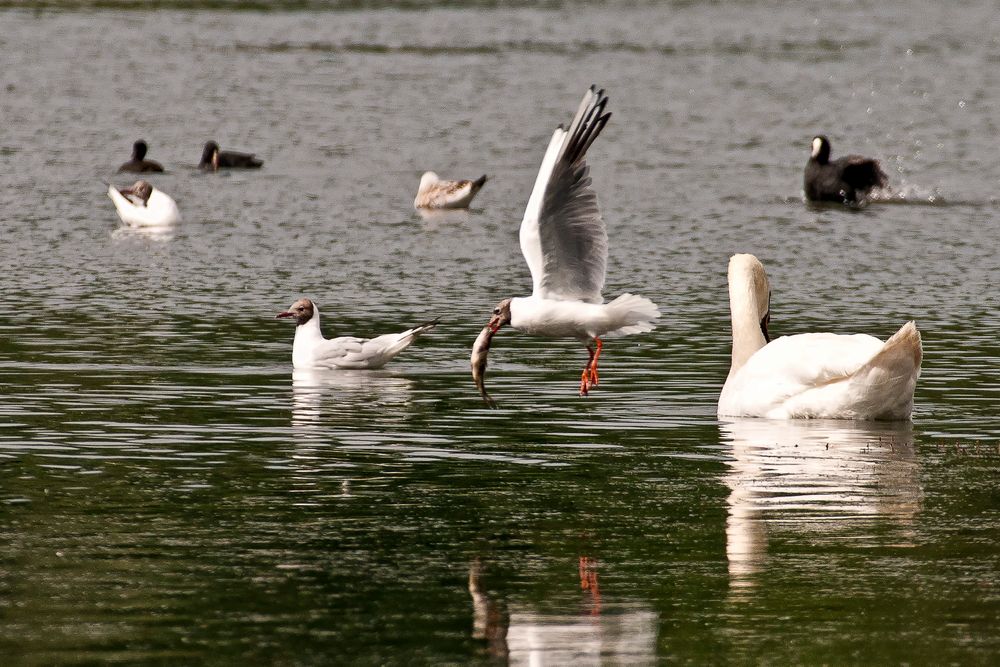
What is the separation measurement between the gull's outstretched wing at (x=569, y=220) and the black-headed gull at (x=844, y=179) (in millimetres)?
17376

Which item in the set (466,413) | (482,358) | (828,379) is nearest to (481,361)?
(482,358)

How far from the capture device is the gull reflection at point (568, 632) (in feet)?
28.6

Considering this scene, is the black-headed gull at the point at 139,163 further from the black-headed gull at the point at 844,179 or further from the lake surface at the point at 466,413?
the black-headed gull at the point at 844,179

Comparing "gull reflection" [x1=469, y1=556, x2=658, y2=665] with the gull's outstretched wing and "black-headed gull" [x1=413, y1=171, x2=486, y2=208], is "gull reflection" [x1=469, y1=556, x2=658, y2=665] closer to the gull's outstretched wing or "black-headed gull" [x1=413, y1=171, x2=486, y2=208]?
the gull's outstretched wing

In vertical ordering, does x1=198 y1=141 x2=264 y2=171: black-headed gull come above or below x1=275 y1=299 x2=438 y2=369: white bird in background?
above

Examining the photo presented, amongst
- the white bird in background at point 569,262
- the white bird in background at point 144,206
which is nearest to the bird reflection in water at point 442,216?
the white bird in background at point 144,206

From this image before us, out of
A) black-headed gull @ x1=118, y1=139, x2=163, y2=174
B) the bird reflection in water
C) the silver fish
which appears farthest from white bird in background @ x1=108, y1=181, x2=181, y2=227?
the silver fish

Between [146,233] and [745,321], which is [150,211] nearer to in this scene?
[146,233]

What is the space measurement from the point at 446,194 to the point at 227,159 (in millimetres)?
6198

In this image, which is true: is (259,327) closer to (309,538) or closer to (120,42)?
(309,538)

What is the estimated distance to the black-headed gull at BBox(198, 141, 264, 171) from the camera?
3738 centimetres

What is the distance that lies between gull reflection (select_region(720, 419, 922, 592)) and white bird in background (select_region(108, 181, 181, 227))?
16.7 m

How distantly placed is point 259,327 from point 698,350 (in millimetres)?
4618

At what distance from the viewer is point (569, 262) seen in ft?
56.8
